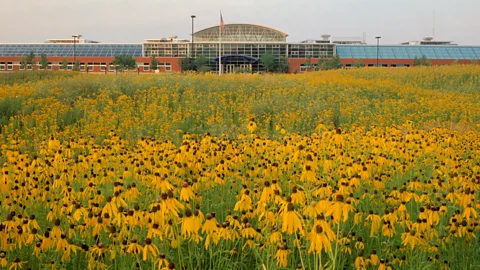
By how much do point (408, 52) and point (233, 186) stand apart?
53766mm

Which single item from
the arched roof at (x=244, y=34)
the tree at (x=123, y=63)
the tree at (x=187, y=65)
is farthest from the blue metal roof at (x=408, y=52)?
the tree at (x=123, y=63)

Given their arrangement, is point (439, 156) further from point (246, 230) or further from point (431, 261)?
point (246, 230)

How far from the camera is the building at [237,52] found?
54.3 metres

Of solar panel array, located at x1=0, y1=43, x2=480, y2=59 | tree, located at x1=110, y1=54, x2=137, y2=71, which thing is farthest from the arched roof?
tree, located at x1=110, y1=54, x2=137, y2=71

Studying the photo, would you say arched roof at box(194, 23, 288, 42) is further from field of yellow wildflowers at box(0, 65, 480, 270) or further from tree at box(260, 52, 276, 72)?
field of yellow wildflowers at box(0, 65, 480, 270)

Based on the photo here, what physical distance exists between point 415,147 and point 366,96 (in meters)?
9.03

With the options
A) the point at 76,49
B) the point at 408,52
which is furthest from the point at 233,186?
the point at 76,49

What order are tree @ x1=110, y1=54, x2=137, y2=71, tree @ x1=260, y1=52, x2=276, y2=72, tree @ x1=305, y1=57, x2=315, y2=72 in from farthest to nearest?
tree @ x1=305, y1=57, x2=315, y2=72 → tree @ x1=260, y1=52, x2=276, y2=72 → tree @ x1=110, y1=54, x2=137, y2=71

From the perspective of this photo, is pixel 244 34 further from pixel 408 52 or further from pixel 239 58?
pixel 408 52

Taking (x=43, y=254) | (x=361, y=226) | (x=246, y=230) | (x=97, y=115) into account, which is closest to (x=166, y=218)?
(x=246, y=230)

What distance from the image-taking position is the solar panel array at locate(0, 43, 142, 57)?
2218 inches

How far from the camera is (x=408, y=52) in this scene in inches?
2153

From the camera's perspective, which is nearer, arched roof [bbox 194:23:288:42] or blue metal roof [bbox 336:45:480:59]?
blue metal roof [bbox 336:45:480:59]

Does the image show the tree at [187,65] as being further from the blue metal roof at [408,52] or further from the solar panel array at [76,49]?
the blue metal roof at [408,52]
